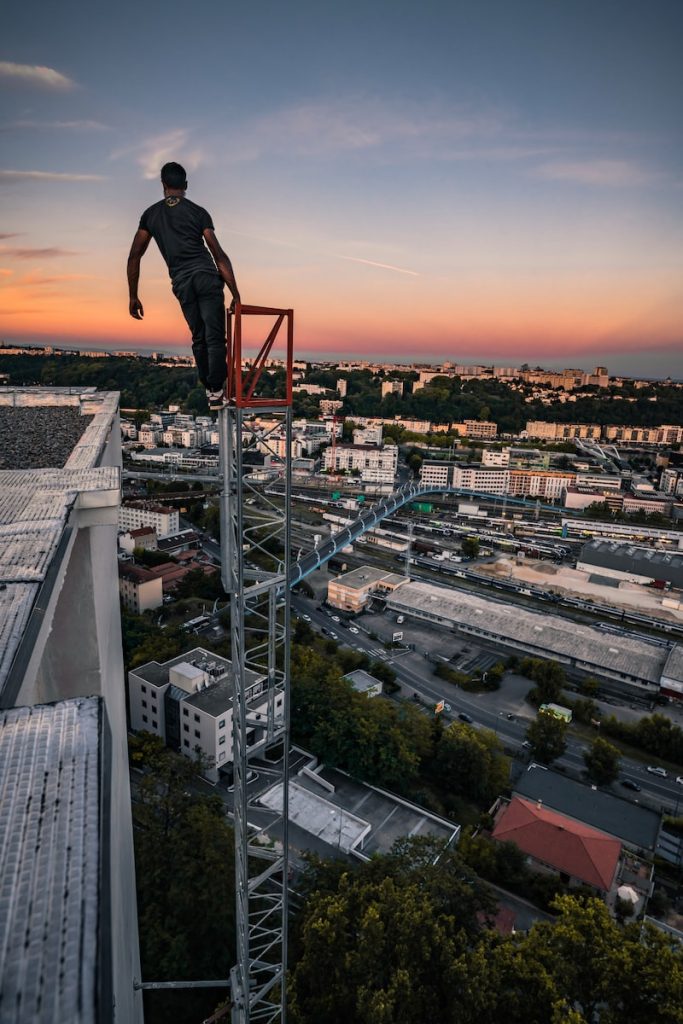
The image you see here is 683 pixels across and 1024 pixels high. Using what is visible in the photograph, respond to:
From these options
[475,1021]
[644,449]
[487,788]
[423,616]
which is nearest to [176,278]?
[475,1021]

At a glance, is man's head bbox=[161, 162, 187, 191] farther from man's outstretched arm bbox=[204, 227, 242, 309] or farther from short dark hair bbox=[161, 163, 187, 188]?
man's outstretched arm bbox=[204, 227, 242, 309]

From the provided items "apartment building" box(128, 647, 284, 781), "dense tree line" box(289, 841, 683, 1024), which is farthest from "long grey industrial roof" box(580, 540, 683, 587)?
"dense tree line" box(289, 841, 683, 1024)

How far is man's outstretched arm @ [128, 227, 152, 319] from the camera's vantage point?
61.8 inches

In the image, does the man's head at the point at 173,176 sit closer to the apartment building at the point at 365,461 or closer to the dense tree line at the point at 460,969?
the dense tree line at the point at 460,969

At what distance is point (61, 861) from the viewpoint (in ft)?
1.59

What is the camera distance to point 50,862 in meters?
0.48

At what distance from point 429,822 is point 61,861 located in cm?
612

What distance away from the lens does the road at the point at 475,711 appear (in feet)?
22.1

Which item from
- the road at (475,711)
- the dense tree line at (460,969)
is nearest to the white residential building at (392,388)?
the road at (475,711)

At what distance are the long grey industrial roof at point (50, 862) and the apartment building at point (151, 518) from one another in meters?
13.6

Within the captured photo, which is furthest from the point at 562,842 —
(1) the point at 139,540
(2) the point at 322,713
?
(1) the point at 139,540

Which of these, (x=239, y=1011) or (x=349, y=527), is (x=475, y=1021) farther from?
(x=349, y=527)

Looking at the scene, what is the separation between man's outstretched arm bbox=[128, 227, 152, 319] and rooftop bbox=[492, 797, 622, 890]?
5.73 metres

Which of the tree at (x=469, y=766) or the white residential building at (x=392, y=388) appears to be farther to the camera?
the white residential building at (x=392, y=388)
